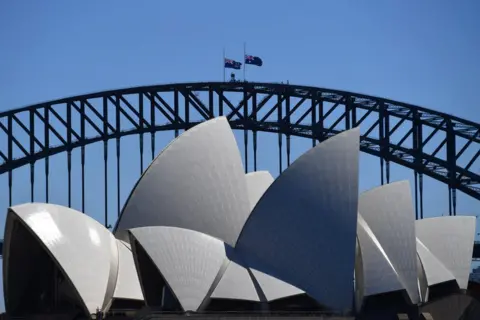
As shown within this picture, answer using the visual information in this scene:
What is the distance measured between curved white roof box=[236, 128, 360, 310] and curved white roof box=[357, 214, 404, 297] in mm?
2821

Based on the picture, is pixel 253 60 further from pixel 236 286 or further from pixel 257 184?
pixel 236 286

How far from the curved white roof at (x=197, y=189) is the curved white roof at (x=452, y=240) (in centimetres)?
1172

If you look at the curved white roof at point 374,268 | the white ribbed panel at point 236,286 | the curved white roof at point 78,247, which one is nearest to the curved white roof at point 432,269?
the curved white roof at point 374,268

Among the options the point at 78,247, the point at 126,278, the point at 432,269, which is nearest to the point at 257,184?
the point at 432,269

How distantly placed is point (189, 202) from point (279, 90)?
92.4 feet

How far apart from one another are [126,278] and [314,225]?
398 inches

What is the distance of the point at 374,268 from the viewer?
55719mm

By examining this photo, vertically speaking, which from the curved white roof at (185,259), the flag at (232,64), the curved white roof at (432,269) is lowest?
the curved white roof at (432,269)

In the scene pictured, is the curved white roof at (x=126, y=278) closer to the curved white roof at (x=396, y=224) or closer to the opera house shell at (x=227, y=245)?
the opera house shell at (x=227, y=245)

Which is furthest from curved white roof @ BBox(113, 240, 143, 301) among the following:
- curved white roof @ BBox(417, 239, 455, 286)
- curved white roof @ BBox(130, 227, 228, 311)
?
curved white roof @ BBox(417, 239, 455, 286)

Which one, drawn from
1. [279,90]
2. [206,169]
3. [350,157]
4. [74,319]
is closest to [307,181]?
[350,157]

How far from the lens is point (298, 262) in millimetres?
53438

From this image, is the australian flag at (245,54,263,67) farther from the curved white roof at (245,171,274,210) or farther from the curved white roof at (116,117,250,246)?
the curved white roof at (116,117,250,246)

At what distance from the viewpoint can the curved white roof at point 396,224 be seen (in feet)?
186
